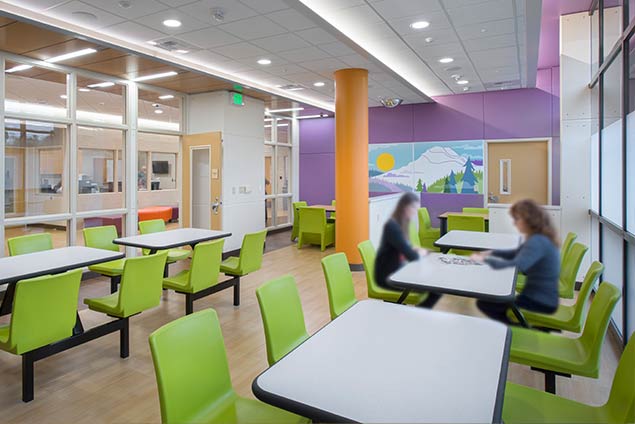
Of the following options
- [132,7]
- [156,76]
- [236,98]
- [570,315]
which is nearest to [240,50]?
[132,7]

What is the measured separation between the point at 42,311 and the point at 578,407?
3.09 meters

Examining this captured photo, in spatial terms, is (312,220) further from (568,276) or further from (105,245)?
(568,276)

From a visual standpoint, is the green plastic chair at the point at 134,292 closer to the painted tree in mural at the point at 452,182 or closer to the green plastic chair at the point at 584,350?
the green plastic chair at the point at 584,350

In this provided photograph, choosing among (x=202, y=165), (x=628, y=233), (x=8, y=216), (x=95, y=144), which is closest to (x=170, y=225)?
(x=202, y=165)

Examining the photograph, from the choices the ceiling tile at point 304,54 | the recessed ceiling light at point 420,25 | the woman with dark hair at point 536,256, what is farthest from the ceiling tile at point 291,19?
the woman with dark hair at point 536,256

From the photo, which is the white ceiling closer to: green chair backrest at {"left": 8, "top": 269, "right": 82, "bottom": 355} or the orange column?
the orange column

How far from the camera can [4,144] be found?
5004mm

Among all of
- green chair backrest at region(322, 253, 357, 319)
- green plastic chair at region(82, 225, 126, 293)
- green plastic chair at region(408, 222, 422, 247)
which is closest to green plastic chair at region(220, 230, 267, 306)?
green plastic chair at region(82, 225, 126, 293)

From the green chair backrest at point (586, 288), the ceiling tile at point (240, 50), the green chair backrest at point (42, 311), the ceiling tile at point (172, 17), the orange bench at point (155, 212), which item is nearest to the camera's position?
the green chair backrest at point (586, 288)

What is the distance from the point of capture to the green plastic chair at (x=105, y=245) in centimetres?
471

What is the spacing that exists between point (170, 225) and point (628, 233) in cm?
706

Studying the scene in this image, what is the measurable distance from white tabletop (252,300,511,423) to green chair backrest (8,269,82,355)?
1.89 m

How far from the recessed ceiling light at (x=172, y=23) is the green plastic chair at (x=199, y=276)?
2.46 meters

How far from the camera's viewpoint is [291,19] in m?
4.26
